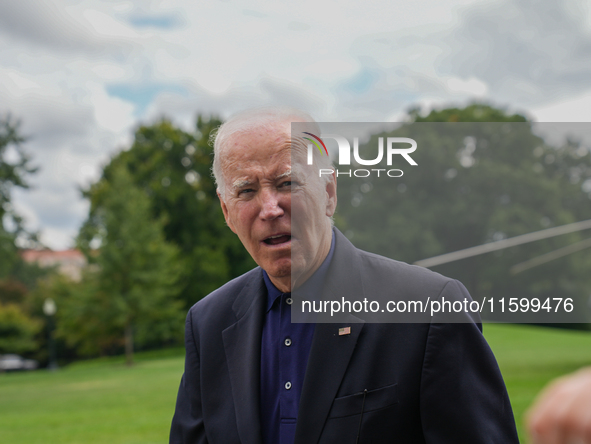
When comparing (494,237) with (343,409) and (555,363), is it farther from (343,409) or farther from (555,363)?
(555,363)

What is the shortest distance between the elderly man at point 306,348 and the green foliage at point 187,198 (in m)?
31.3

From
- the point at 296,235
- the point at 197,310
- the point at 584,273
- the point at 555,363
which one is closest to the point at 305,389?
the point at 296,235

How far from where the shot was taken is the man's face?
7.41ft

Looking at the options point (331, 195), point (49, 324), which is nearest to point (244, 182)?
point (331, 195)

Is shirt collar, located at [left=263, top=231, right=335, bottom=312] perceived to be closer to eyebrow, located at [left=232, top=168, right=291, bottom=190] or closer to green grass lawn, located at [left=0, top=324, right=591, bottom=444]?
eyebrow, located at [left=232, top=168, right=291, bottom=190]

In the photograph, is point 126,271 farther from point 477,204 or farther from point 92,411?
point 477,204

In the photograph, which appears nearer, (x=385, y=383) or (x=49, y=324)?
(x=385, y=383)

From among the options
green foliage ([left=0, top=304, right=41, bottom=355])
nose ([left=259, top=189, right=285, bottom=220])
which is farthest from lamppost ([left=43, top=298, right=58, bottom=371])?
nose ([left=259, top=189, right=285, bottom=220])

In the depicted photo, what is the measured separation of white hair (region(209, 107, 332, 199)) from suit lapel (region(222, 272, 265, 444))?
47 cm

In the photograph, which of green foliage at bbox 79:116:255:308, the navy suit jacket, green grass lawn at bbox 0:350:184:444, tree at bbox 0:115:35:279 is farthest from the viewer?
green foliage at bbox 79:116:255:308

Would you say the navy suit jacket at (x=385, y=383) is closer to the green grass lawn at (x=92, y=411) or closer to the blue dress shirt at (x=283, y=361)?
the blue dress shirt at (x=283, y=361)

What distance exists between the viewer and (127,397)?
15.4 meters

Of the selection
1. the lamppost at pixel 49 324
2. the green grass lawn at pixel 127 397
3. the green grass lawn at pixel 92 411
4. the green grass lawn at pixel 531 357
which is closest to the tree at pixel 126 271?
the lamppost at pixel 49 324

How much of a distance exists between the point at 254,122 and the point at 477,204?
173cm
